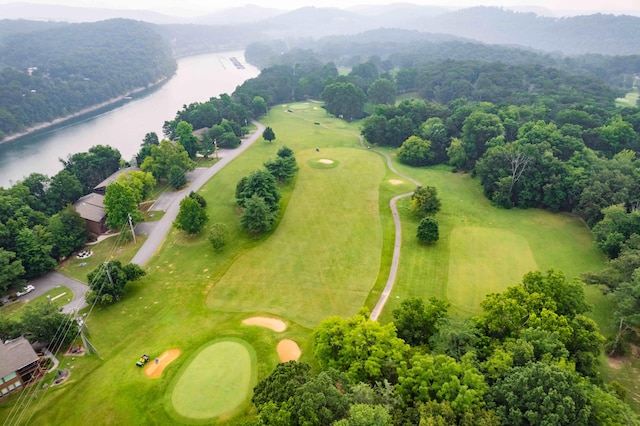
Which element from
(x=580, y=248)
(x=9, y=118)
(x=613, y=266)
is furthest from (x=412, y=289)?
(x=9, y=118)

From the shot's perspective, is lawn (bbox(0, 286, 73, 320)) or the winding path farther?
lawn (bbox(0, 286, 73, 320))

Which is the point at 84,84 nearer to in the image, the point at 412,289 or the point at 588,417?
the point at 412,289

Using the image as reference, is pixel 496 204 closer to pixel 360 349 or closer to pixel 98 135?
pixel 360 349

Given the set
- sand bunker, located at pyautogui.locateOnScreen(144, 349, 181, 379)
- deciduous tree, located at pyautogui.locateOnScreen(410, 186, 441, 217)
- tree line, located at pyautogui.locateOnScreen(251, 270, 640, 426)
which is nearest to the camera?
tree line, located at pyautogui.locateOnScreen(251, 270, 640, 426)

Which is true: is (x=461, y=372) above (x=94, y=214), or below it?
above

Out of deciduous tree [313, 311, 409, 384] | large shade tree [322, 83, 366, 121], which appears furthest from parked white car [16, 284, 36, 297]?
large shade tree [322, 83, 366, 121]

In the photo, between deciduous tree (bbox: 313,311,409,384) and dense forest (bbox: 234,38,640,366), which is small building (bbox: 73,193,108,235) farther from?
dense forest (bbox: 234,38,640,366)

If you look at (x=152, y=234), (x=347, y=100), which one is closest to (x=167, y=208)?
(x=152, y=234)
